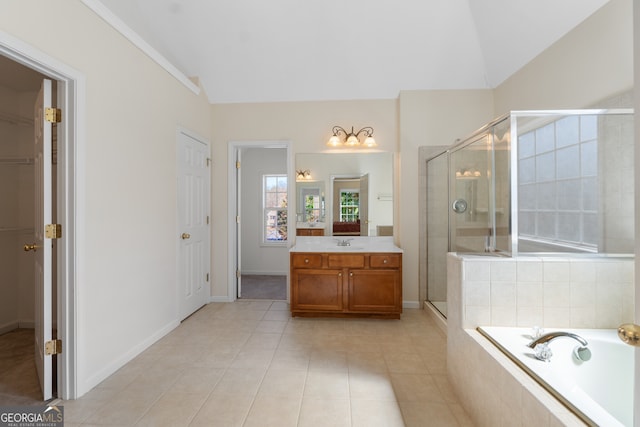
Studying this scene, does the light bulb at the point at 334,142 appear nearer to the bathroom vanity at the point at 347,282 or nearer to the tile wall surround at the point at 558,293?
the bathroom vanity at the point at 347,282

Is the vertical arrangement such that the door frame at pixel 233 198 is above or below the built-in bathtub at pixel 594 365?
above

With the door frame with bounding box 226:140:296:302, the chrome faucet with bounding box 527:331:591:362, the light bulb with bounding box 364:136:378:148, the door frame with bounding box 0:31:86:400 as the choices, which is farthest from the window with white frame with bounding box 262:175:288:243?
the chrome faucet with bounding box 527:331:591:362

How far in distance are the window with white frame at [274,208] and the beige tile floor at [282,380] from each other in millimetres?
2503

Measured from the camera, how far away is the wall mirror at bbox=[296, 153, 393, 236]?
3795mm

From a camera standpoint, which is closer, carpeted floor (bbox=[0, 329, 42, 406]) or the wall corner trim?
carpeted floor (bbox=[0, 329, 42, 406])

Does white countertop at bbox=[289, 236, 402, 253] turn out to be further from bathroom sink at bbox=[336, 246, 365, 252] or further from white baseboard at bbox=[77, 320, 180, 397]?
white baseboard at bbox=[77, 320, 180, 397]

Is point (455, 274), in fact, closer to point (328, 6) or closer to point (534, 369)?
point (534, 369)

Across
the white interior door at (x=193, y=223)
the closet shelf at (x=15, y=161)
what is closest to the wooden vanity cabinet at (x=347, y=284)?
the white interior door at (x=193, y=223)

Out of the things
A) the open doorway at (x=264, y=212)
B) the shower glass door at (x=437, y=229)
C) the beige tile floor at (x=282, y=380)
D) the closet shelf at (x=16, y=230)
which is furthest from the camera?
the open doorway at (x=264, y=212)

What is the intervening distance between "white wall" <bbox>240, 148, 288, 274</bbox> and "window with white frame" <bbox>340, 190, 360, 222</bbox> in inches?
75.5

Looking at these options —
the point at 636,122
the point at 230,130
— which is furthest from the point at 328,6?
the point at 636,122

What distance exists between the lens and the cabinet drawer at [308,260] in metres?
3.31

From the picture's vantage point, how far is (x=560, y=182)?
2.47 meters

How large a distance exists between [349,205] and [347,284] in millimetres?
1026
